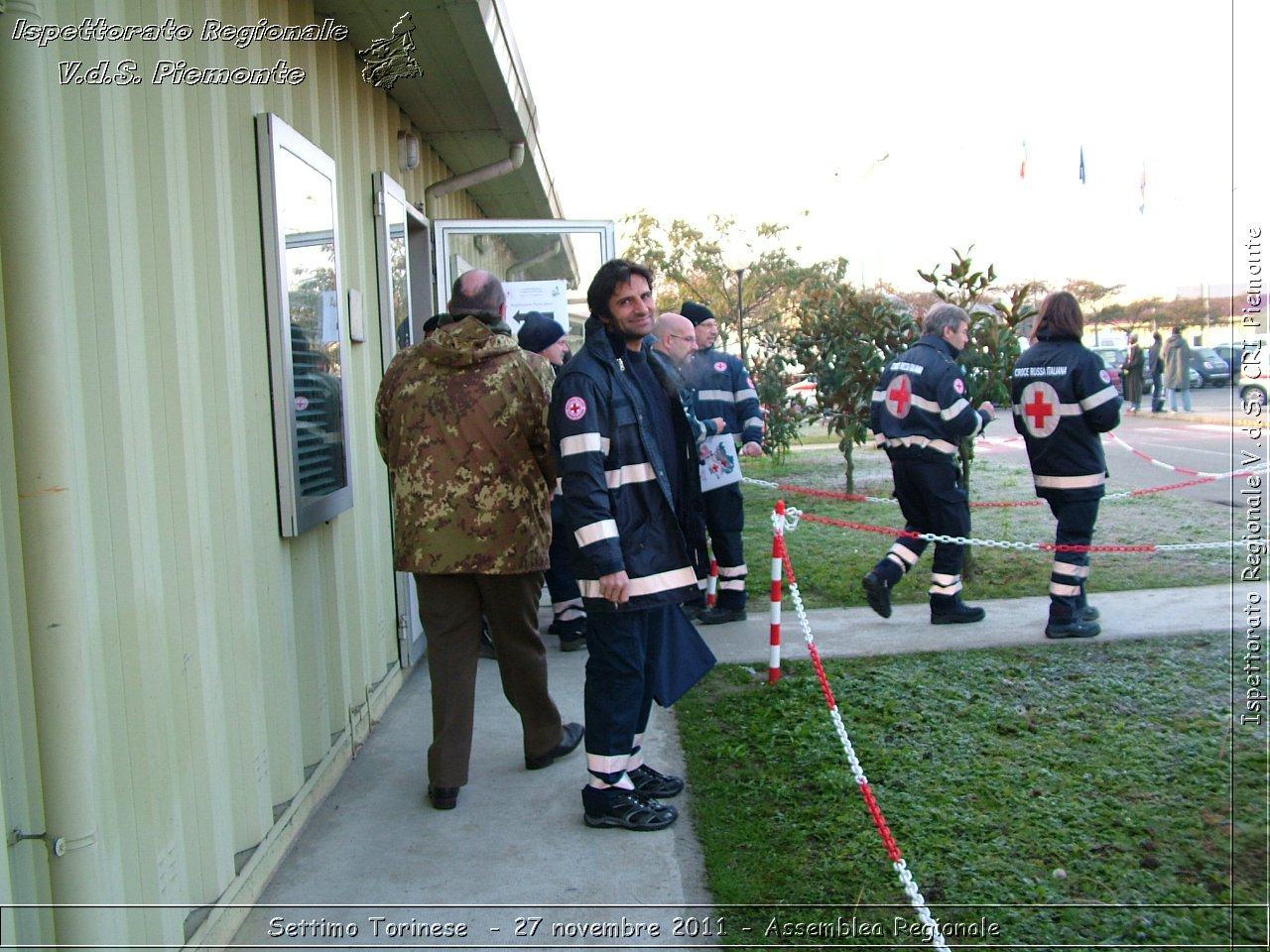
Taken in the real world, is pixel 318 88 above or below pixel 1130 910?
above

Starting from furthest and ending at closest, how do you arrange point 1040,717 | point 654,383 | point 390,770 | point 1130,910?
point 1040,717, point 390,770, point 654,383, point 1130,910

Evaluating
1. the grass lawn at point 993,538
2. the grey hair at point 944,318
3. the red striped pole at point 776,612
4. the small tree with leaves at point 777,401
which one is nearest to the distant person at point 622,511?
the red striped pole at point 776,612

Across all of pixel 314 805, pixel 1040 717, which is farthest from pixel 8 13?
pixel 1040 717

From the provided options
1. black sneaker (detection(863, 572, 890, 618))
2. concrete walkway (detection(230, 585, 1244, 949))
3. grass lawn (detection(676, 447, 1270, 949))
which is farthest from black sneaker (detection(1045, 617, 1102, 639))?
concrete walkway (detection(230, 585, 1244, 949))

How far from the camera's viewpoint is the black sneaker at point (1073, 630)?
6.50 m

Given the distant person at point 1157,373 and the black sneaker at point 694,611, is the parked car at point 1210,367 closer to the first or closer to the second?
the distant person at point 1157,373

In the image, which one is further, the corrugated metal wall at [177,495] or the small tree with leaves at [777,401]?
the small tree with leaves at [777,401]

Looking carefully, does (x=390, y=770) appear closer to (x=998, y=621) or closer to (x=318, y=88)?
(x=318, y=88)

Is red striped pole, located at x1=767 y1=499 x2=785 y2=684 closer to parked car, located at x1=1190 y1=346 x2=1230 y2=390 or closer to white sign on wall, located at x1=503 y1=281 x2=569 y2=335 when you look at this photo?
white sign on wall, located at x1=503 y1=281 x2=569 y2=335

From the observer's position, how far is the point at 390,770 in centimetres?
474

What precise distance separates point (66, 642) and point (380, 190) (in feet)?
13.2

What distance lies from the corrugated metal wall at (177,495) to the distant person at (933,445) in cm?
381

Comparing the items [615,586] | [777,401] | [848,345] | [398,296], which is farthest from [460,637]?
[777,401]

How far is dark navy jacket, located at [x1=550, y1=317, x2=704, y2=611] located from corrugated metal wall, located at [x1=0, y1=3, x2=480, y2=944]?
106cm
